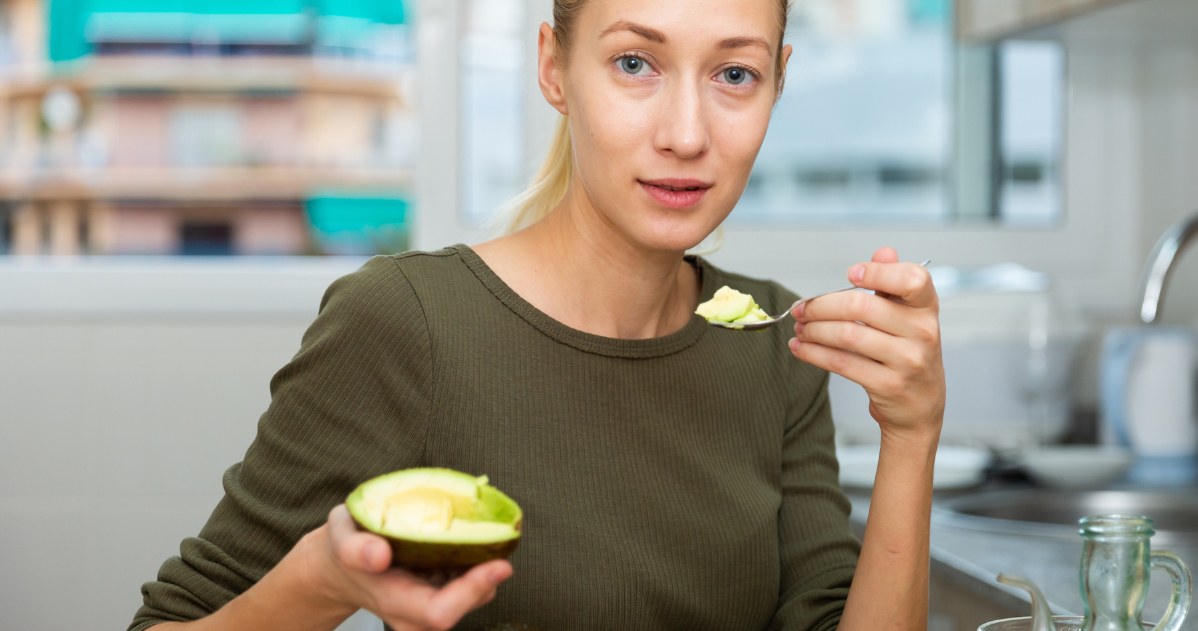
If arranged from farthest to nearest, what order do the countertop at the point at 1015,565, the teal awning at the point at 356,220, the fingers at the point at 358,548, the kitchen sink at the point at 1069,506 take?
the teal awning at the point at 356,220 → the kitchen sink at the point at 1069,506 → the countertop at the point at 1015,565 → the fingers at the point at 358,548

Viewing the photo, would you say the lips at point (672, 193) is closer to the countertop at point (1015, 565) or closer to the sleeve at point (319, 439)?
the sleeve at point (319, 439)

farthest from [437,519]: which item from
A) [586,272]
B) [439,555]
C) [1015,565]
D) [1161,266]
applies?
[1161,266]

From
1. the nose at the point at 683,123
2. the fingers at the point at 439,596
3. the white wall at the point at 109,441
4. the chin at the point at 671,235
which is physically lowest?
the white wall at the point at 109,441

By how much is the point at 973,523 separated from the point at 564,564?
0.68 m

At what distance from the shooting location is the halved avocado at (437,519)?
72 cm

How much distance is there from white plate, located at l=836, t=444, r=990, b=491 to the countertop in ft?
0.59

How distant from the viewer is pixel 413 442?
3.84ft

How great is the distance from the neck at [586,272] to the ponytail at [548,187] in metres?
0.08

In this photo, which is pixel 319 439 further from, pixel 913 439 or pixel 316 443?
pixel 913 439

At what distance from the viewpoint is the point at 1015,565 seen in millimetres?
1399

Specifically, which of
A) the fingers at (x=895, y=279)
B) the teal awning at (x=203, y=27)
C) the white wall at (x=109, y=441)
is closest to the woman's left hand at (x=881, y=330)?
the fingers at (x=895, y=279)

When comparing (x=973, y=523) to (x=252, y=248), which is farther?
(x=252, y=248)

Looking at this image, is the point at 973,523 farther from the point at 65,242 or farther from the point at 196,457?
the point at 65,242

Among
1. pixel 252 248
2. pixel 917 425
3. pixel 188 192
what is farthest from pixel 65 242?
pixel 917 425
